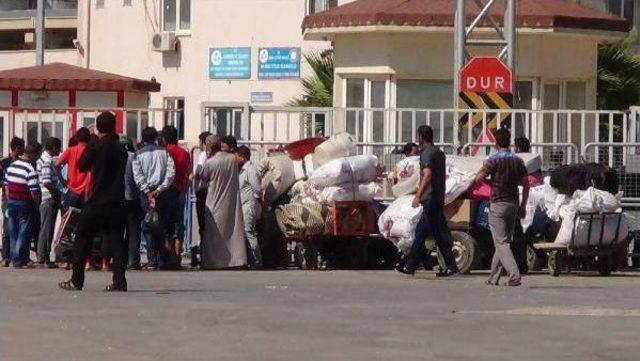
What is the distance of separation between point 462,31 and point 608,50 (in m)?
13.8

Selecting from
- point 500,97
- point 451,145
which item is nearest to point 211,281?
point 451,145

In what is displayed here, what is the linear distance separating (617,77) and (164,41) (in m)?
13.6

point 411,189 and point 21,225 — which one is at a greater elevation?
point 411,189

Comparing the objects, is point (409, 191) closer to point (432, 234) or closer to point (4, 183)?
point (432, 234)

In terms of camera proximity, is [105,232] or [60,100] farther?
[60,100]

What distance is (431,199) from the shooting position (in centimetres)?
2031

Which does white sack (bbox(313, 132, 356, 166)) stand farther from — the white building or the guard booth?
the white building

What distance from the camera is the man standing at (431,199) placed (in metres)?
20.2

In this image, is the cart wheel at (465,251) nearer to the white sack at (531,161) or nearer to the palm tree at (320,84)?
the white sack at (531,161)

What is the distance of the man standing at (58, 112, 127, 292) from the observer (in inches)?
686

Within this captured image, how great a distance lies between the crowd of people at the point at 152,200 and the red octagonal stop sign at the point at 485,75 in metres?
3.73

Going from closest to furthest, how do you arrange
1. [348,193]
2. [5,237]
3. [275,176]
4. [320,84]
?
[348,193]
[275,176]
[5,237]
[320,84]

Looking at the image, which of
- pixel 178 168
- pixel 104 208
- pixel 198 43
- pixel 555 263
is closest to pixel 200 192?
pixel 178 168

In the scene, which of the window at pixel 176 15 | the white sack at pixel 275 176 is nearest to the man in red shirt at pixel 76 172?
the white sack at pixel 275 176
